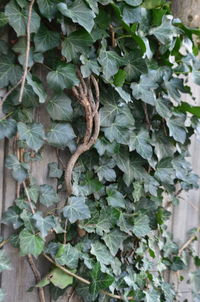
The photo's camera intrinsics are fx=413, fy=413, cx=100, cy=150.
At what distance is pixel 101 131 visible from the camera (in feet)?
5.08

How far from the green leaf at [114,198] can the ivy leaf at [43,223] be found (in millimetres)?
277

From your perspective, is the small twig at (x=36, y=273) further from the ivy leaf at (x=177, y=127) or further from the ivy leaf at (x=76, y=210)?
the ivy leaf at (x=177, y=127)

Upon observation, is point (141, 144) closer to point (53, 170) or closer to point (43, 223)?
point (53, 170)

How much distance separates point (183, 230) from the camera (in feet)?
6.92

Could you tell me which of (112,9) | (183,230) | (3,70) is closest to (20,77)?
(3,70)

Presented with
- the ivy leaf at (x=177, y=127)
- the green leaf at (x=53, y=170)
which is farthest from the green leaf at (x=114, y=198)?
the ivy leaf at (x=177, y=127)

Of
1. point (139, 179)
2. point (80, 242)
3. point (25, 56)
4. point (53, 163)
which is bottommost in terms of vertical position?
point (80, 242)

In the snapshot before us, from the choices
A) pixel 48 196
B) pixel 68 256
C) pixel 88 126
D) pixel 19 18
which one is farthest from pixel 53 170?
pixel 19 18

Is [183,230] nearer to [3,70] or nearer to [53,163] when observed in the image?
[53,163]

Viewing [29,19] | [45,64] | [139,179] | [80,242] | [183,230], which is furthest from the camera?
[183,230]

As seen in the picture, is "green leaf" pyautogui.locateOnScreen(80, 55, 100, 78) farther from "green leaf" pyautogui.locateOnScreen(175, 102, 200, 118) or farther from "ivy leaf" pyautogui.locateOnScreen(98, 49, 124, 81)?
"green leaf" pyautogui.locateOnScreen(175, 102, 200, 118)

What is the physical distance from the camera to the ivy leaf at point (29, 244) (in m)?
1.34

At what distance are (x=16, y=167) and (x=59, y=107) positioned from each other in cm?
25

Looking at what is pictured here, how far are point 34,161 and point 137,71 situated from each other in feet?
1.70
